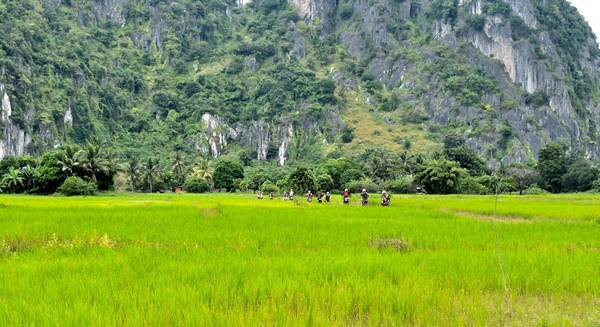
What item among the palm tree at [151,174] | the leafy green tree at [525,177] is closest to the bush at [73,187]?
the palm tree at [151,174]

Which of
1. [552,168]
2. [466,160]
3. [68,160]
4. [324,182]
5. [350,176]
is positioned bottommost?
→ [324,182]

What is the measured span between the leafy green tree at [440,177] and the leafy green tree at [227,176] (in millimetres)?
39855

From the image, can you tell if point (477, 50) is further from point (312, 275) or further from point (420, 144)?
point (312, 275)

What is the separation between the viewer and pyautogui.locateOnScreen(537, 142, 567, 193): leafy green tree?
78188mm

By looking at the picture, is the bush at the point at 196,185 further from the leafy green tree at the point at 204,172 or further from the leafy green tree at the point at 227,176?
the leafy green tree at the point at 227,176

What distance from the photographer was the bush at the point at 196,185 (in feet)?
264

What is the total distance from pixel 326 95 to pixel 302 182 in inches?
4021

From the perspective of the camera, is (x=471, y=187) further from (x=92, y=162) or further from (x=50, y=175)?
(x=50, y=175)

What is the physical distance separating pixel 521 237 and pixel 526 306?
19.9 ft

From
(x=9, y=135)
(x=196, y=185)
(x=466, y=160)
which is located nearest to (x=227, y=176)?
(x=196, y=185)

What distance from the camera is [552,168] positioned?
78375mm

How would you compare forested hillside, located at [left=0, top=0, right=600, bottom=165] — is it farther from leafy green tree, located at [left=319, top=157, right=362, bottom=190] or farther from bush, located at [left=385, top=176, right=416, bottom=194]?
bush, located at [left=385, top=176, right=416, bottom=194]

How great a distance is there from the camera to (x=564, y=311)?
16.5 feet

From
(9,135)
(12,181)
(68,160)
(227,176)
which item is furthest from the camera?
(9,135)
